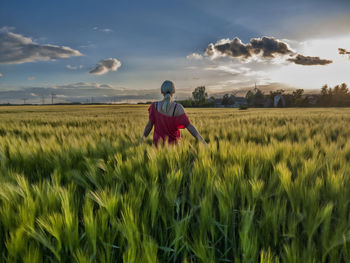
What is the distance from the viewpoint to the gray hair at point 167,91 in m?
3.21

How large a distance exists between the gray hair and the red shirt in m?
0.20

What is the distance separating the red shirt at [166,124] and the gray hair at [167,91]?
20 cm

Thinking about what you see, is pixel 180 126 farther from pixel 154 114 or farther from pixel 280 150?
pixel 280 150

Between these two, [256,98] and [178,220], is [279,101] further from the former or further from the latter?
[178,220]

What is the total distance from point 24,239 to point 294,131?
4953 millimetres

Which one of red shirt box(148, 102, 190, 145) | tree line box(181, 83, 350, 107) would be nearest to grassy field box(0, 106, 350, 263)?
red shirt box(148, 102, 190, 145)

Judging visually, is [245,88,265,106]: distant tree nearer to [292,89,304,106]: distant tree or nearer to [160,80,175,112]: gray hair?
[292,89,304,106]: distant tree

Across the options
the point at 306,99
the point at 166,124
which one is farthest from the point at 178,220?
the point at 306,99

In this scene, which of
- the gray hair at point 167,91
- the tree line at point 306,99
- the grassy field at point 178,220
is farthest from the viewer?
the tree line at point 306,99

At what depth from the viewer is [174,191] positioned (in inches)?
50.9

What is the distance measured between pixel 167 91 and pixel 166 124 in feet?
1.65

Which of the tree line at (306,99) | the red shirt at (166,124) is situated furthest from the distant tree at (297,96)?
the red shirt at (166,124)

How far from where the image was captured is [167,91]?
3225 mm

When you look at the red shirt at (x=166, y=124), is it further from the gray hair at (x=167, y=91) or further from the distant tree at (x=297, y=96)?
the distant tree at (x=297, y=96)
